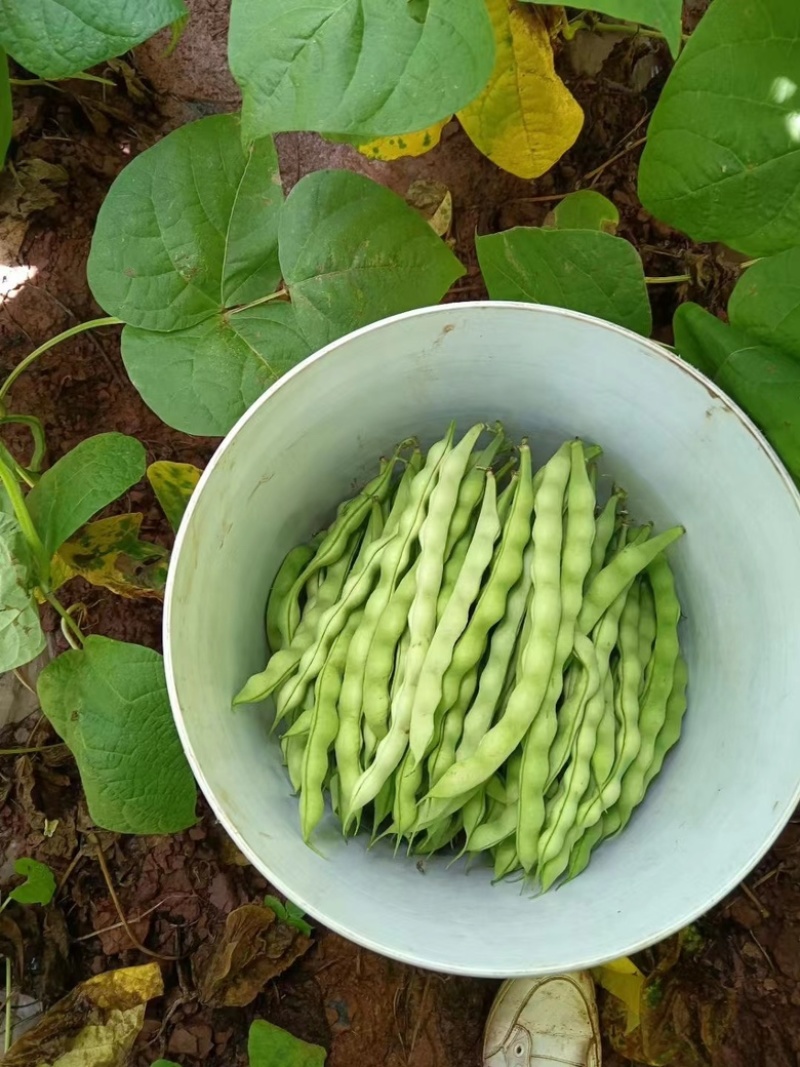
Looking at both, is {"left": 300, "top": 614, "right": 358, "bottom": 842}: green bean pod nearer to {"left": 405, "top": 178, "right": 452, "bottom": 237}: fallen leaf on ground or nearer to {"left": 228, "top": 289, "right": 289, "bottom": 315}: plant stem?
{"left": 228, "top": 289, "right": 289, "bottom": 315}: plant stem

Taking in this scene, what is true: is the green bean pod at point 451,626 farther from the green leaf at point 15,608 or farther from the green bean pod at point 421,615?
the green leaf at point 15,608

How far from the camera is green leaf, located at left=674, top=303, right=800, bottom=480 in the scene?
0.98 m

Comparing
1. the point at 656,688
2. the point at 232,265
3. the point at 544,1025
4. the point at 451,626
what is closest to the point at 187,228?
the point at 232,265

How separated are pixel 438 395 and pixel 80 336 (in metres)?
0.65

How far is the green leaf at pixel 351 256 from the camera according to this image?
3.45ft

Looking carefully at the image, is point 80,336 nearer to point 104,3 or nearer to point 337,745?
point 104,3

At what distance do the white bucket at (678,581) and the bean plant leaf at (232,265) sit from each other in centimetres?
13

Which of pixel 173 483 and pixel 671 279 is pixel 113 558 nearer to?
pixel 173 483

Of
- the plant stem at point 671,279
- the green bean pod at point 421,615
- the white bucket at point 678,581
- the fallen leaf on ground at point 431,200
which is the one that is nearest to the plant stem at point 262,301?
the white bucket at point 678,581

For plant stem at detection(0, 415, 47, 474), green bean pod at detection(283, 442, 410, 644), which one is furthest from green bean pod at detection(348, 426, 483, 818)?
plant stem at detection(0, 415, 47, 474)

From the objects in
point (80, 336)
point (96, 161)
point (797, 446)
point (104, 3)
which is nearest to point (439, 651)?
point (797, 446)

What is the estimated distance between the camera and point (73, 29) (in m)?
0.88

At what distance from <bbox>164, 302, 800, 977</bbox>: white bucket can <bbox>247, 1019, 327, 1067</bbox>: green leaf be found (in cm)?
37

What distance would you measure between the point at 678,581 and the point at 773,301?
36cm
